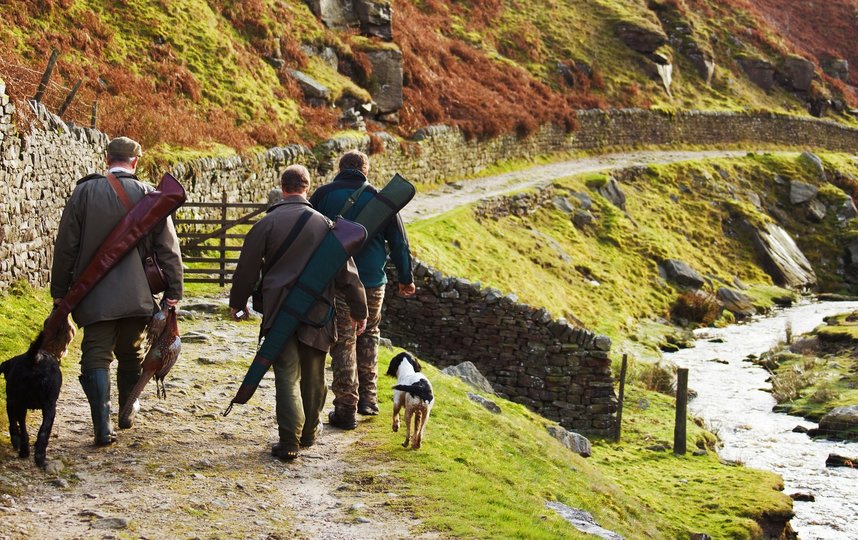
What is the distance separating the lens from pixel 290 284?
27.4 feet

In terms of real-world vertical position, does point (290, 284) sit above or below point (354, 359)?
above

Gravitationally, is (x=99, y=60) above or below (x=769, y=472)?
above

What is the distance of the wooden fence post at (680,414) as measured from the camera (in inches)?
681

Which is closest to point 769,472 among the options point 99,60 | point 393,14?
point 99,60

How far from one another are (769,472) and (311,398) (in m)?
11.0

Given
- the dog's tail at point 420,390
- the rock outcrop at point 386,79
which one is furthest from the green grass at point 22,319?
the rock outcrop at point 386,79

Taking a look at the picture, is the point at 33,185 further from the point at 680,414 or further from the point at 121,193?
the point at 680,414

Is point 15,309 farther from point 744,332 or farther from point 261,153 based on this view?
point 744,332

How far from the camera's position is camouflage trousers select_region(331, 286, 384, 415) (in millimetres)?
9438

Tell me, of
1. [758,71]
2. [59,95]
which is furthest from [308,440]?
[758,71]

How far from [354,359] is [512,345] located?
9343 mm

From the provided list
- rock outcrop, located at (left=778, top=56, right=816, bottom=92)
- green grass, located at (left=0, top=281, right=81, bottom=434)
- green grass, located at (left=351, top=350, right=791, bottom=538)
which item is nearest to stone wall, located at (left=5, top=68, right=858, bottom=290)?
green grass, located at (left=0, top=281, right=81, bottom=434)

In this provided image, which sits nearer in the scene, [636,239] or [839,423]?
[839,423]

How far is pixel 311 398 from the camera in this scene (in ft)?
28.5
